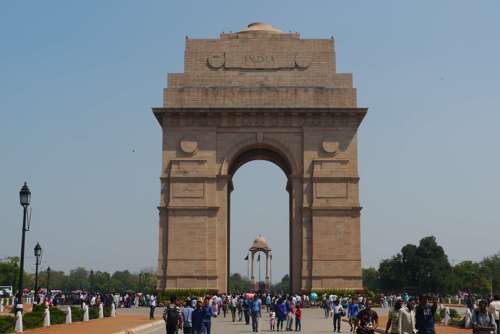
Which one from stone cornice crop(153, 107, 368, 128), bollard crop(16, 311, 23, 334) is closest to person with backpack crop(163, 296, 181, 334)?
bollard crop(16, 311, 23, 334)

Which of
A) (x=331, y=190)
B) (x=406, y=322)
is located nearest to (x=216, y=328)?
(x=406, y=322)

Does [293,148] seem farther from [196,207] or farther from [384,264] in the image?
[384,264]

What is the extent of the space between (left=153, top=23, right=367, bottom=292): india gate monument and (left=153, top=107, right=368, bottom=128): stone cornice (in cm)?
6

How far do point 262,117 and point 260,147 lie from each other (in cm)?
238

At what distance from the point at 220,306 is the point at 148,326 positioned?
48.7ft

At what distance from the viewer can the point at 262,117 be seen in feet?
163

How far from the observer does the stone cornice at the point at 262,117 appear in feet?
161

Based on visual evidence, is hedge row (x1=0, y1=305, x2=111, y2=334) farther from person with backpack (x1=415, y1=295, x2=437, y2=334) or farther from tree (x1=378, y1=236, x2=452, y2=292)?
tree (x1=378, y1=236, x2=452, y2=292)

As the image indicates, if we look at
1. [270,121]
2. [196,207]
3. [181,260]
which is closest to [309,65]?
[270,121]

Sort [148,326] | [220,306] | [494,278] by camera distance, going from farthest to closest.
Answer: [494,278], [220,306], [148,326]

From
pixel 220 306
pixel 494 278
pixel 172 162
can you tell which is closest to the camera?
pixel 220 306

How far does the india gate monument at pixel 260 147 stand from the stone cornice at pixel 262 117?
6 cm

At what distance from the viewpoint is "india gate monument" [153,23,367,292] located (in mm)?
47812

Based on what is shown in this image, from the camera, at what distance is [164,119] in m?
49.4
